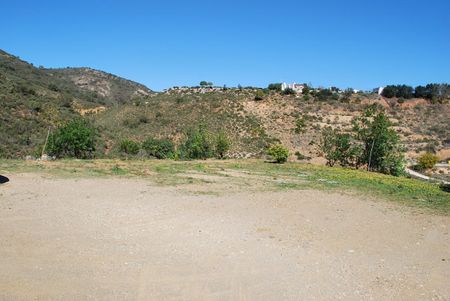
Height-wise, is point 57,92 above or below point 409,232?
above

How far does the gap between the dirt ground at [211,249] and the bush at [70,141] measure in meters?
16.5

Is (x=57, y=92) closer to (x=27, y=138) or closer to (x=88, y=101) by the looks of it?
(x=88, y=101)

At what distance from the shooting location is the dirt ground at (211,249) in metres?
6.41

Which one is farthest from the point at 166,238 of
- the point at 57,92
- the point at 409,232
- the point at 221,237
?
the point at 57,92

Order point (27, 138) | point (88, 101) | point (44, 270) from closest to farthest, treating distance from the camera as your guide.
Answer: point (44, 270)
point (27, 138)
point (88, 101)

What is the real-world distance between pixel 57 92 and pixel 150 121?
17.2 metres

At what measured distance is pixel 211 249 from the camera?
838 centimetres

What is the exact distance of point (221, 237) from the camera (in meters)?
9.31

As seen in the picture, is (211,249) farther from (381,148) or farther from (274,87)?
(274,87)

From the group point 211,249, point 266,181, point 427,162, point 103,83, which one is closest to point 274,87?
point 427,162

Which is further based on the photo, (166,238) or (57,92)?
(57,92)

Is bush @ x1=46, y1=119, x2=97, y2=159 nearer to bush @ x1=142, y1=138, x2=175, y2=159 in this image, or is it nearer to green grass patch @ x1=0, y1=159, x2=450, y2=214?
green grass patch @ x1=0, y1=159, x2=450, y2=214

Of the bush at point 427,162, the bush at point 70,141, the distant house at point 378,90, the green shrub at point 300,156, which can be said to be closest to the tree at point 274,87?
the distant house at point 378,90

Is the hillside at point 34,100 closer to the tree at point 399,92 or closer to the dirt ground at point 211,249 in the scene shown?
the dirt ground at point 211,249
